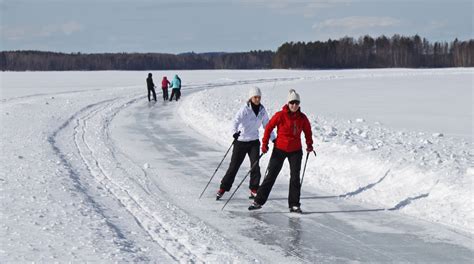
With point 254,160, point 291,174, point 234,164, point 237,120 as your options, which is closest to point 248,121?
point 237,120

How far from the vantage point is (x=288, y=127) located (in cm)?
786

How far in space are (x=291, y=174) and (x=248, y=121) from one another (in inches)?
42.0

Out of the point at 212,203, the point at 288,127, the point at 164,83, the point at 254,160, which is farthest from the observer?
the point at 164,83

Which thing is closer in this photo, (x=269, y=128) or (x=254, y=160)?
(x=269, y=128)

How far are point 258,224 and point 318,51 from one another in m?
150

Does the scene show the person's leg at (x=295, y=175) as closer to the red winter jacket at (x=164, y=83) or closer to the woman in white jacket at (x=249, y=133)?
the woman in white jacket at (x=249, y=133)

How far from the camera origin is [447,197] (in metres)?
8.09

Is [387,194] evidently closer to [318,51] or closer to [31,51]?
[318,51]

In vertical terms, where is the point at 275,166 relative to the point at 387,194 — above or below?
above

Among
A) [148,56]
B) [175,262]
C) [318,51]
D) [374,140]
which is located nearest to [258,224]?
[175,262]

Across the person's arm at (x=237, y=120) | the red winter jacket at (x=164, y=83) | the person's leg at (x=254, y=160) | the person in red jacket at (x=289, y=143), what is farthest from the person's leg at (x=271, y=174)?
the red winter jacket at (x=164, y=83)

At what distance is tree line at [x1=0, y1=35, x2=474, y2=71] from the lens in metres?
151

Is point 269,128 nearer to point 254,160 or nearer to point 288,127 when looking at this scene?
point 288,127

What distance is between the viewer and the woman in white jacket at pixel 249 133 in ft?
28.2
